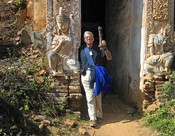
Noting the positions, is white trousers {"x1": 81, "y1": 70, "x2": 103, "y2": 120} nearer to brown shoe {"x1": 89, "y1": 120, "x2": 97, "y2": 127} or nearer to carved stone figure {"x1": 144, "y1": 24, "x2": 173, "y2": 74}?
brown shoe {"x1": 89, "y1": 120, "x2": 97, "y2": 127}

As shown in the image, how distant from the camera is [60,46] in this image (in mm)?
6152

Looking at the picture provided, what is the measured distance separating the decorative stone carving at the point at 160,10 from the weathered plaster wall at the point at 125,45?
0.26 m

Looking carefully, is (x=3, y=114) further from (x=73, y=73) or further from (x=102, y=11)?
(x=102, y=11)

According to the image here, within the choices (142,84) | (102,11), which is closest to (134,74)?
(142,84)

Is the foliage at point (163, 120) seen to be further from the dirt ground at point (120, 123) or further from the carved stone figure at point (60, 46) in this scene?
the carved stone figure at point (60, 46)

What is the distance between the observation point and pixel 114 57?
8211 millimetres

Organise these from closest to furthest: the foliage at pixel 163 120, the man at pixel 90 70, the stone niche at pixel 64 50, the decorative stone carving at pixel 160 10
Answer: the foliage at pixel 163 120
the man at pixel 90 70
the stone niche at pixel 64 50
the decorative stone carving at pixel 160 10

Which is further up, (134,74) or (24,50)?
(24,50)

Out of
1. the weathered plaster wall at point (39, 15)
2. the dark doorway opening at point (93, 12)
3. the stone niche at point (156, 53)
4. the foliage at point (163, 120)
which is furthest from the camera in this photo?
the dark doorway opening at point (93, 12)

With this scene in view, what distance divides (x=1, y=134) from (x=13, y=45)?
3113mm

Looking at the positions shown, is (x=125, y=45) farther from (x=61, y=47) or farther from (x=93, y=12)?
(x=93, y=12)

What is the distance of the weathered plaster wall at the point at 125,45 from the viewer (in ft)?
22.0

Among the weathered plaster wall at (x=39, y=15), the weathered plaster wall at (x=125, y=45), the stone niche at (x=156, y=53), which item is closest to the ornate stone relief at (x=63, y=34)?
the weathered plaster wall at (x=39, y=15)

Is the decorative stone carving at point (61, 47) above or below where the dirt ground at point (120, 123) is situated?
above
